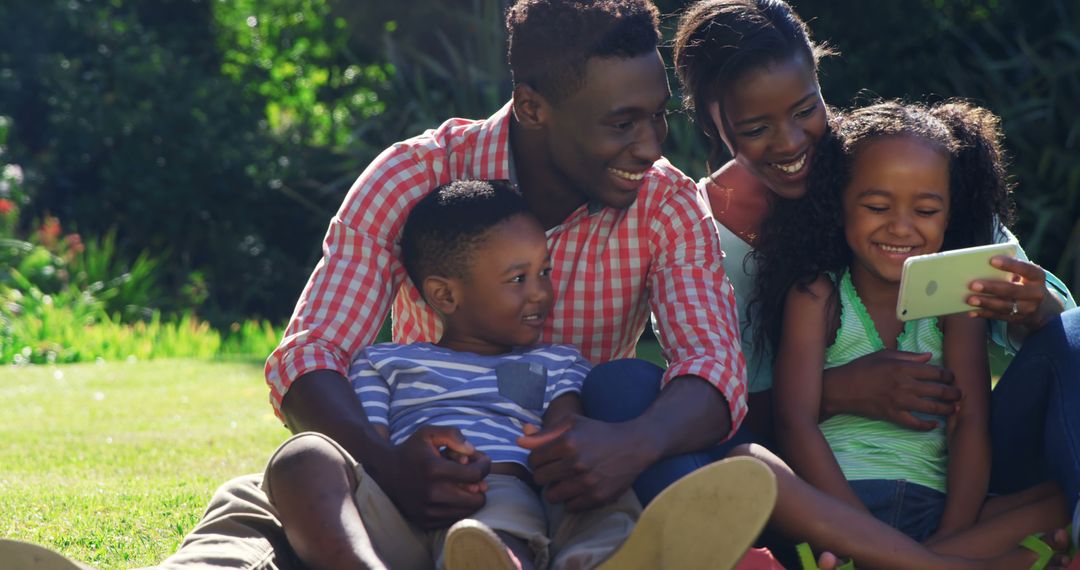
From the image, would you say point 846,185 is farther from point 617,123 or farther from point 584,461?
point 584,461

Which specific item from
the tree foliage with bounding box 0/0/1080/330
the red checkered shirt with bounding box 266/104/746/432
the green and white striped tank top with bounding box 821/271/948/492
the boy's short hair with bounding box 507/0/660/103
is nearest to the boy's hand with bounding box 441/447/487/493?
the red checkered shirt with bounding box 266/104/746/432

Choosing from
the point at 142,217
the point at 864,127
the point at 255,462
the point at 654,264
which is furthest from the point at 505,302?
the point at 142,217

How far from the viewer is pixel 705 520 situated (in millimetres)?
2422

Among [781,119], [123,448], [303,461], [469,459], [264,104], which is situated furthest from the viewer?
[264,104]

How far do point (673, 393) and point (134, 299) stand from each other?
6.62 m

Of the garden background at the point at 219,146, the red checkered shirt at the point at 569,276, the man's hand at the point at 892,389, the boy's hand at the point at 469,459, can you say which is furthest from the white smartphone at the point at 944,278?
the garden background at the point at 219,146

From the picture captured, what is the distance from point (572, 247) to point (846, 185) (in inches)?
27.1

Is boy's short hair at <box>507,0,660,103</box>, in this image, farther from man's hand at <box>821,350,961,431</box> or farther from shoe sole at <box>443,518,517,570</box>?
shoe sole at <box>443,518,517,570</box>

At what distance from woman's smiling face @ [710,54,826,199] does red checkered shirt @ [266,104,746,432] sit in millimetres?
256

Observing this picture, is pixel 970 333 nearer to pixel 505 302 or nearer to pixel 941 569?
pixel 941 569

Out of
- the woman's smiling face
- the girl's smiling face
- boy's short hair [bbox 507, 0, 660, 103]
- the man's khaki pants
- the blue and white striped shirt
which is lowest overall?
the man's khaki pants

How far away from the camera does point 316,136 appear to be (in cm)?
1092

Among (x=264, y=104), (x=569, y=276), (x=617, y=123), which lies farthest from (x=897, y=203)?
(x=264, y=104)

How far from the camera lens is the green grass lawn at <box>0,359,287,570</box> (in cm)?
350
